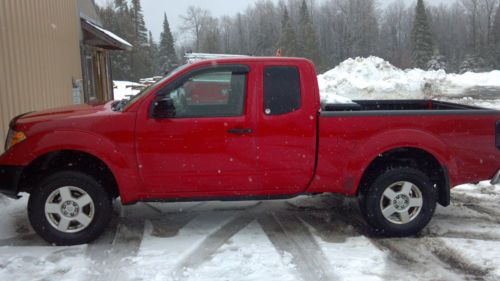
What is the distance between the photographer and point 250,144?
525 centimetres

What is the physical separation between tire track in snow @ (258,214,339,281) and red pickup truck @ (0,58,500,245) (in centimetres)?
48

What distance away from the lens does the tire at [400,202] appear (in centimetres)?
543

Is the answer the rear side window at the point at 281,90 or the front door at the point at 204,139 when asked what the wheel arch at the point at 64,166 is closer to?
the front door at the point at 204,139

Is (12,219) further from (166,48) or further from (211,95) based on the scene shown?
(166,48)

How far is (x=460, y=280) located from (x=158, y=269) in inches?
105

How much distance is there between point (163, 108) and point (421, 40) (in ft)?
236

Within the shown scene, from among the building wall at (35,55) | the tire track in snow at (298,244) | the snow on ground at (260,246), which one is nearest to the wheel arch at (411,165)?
the snow on ground at (260,246)

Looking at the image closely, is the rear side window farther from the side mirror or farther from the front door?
the side mirror

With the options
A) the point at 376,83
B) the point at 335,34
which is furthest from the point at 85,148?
the point at 335,34

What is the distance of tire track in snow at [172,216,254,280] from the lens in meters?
4.64

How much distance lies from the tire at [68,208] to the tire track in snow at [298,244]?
5.90 feet

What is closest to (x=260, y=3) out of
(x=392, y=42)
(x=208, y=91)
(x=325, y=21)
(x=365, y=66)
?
(x=325, y=21)

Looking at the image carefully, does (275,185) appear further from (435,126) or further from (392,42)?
(392,42)

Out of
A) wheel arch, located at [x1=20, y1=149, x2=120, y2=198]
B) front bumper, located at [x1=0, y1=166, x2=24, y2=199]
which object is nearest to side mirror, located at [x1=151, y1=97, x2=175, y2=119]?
wheel arch, located at [x1=20, y1=149, x2=120, y2=198]
